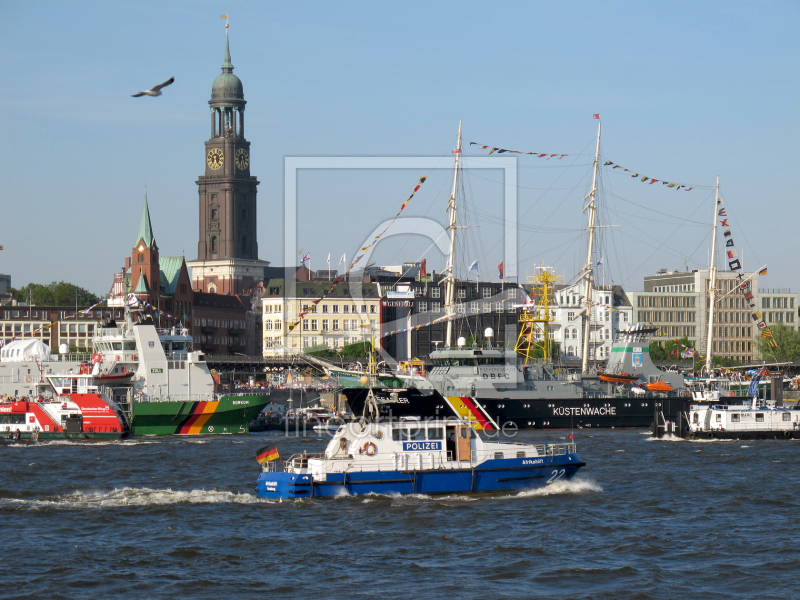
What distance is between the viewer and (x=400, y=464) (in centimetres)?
4178

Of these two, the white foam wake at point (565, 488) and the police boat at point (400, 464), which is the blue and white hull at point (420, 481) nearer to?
the police boat at point (400, 464)

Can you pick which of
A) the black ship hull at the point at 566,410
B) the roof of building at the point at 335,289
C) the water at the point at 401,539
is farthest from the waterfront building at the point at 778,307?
the water at the point at 401,539

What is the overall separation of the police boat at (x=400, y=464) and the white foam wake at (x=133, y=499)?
164 cm

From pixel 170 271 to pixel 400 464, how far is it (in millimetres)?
148280

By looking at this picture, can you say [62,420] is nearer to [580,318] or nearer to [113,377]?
[113,377]

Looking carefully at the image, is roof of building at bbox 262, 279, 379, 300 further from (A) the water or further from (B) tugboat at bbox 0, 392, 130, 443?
(A) the water

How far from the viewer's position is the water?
100.0 ft

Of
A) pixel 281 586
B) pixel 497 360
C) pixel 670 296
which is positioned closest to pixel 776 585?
pixel 281 586

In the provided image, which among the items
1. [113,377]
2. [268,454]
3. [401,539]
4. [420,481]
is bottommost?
[401,539]

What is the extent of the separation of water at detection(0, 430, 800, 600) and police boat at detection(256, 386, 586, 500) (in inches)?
21.9

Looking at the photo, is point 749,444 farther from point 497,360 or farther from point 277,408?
point 277,408

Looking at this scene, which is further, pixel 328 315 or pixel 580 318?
pixel 328 315

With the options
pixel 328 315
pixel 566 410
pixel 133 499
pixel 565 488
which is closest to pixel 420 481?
pixel 565 488

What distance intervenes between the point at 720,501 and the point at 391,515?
13.9m
